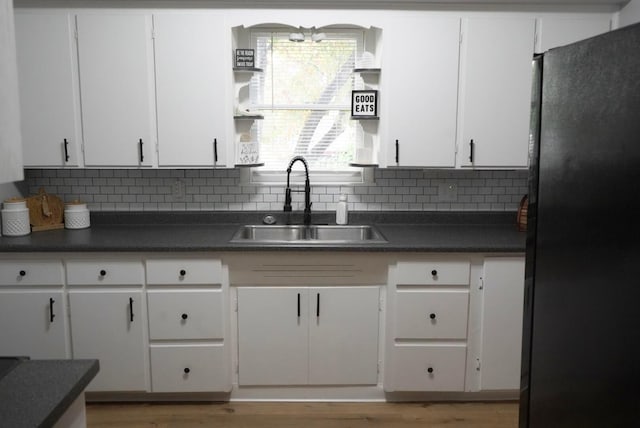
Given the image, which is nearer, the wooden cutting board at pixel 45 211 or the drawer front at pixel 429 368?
the drawer front at pixel 429 368

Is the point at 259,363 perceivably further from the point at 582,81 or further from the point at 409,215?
the point at 582,81

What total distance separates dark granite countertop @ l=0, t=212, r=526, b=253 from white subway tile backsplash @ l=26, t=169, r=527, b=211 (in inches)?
2.4

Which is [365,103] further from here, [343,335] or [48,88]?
[48,88]

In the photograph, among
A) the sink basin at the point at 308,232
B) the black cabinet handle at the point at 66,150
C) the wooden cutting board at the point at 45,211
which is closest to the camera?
the black cabinet handle at the point at 66,150

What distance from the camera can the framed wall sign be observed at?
9.44ft

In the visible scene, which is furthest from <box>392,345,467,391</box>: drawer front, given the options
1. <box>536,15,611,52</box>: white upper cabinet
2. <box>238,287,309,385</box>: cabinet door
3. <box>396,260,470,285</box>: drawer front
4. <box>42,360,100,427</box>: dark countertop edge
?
<box>42,360,100,427</box>: dark countertop edge

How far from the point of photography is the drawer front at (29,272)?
258 centimetres

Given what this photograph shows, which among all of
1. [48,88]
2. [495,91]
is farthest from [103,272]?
[495,91]

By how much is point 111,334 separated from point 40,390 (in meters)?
1.77

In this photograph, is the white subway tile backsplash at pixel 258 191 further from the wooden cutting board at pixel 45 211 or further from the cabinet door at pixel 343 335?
the cabinet door at pixel 343 335

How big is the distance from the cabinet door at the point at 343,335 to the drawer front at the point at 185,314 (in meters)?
0.50

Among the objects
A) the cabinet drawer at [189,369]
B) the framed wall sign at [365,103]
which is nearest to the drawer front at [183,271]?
the cabinet drawer at [189,369]

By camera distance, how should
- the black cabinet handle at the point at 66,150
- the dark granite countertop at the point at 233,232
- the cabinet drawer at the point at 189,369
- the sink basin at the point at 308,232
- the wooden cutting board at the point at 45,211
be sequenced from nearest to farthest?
the dark granite countertop at the point at 233,232 → the cabinet drawer at the point at 189,369 → the black cabinet handle at the point at 66,150 → the wooden cutting board at the point at 45,211 → the sink basin at the point at 308,232

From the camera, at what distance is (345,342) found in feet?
8.89
